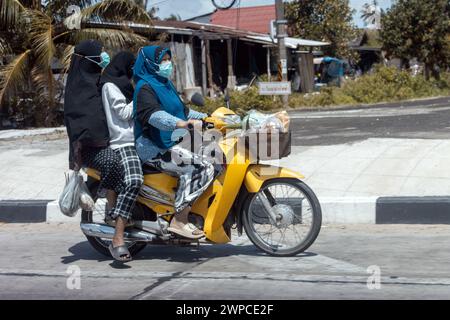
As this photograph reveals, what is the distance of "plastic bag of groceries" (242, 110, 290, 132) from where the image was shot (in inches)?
222

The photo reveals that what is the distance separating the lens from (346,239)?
6938 mm

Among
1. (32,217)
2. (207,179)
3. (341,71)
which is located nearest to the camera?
(207,179)

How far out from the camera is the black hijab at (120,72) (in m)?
6.01

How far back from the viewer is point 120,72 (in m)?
6.05

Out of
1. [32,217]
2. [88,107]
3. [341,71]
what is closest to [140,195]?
[88,107]

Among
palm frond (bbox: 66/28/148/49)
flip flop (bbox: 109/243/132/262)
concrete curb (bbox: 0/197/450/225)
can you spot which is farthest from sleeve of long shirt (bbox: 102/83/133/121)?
palm frond (bbox: 66/28/148/49)

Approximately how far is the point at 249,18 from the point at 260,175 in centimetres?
3995

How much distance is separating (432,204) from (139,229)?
122 inches

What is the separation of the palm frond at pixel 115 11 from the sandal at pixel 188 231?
441 inches

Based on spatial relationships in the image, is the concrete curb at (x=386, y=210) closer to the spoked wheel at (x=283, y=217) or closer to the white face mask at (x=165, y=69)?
the spoked wheel at (x=283, y=217)

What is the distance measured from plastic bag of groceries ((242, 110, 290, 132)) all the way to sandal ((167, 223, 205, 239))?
904 millimetres

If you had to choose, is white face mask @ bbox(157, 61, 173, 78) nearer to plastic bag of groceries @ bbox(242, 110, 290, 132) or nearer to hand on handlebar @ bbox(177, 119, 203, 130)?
hand on handlebar @ bbox(177, 119, 203, 130)

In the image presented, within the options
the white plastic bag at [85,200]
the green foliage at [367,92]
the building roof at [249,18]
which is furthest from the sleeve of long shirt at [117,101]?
the building roof at [249,18]

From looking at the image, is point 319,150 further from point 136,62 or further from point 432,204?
point 136,62
